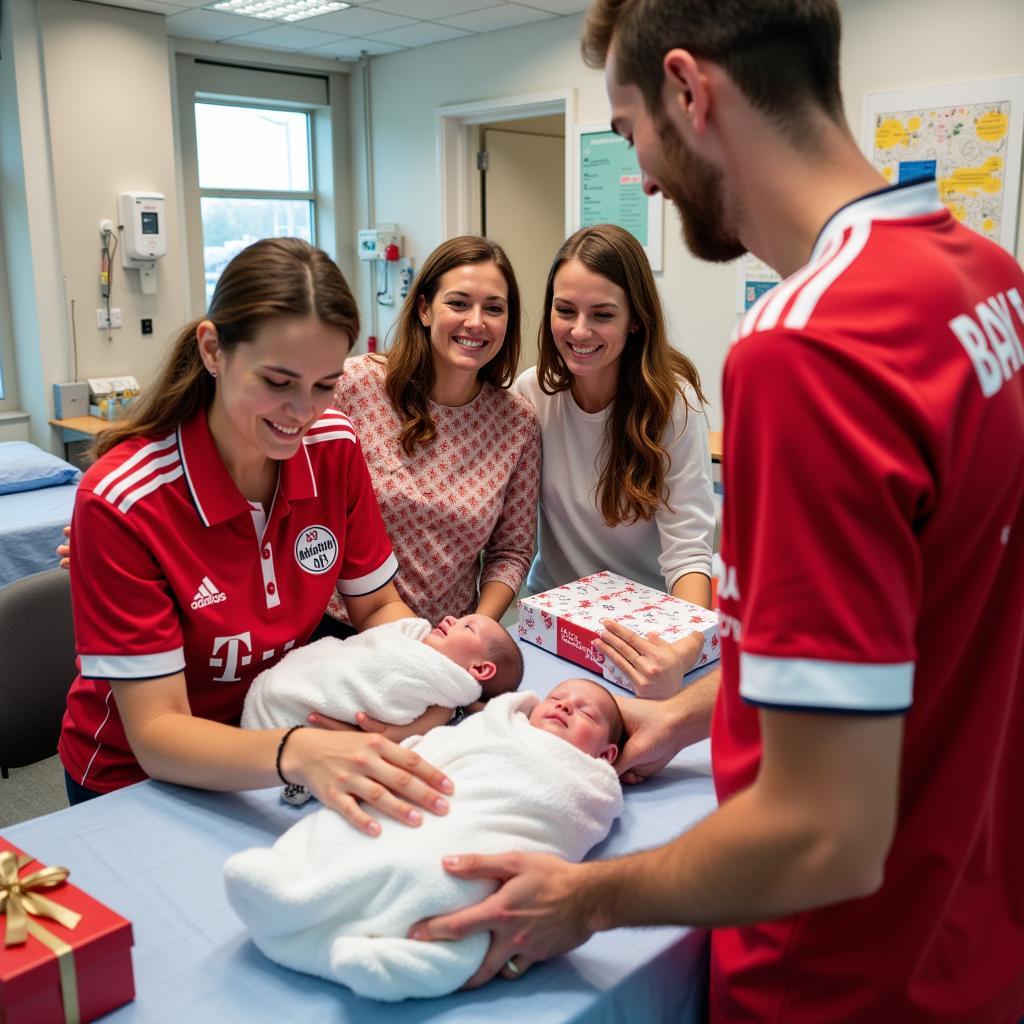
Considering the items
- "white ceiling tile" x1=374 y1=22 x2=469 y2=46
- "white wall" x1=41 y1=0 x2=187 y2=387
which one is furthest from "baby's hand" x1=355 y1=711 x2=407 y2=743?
"white ceiling tile" x1=374 y1=22 x2=469 y2=46

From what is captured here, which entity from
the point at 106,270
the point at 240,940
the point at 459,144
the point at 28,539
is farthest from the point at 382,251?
the point at 240,940

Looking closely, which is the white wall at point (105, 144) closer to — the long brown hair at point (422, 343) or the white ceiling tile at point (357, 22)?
the white ceiling tile at point (357, 22)

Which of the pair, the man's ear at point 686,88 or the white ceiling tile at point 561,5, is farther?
the white ceiling tile at point 561,5

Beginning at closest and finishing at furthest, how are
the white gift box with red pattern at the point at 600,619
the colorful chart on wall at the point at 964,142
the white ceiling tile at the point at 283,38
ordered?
the white gift box with red pattern at the point at 600,619 < the colorful chart on wall at the point at 964,142 < the white ceiling tile at the point at 283,38

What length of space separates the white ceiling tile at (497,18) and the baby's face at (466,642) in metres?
4.02

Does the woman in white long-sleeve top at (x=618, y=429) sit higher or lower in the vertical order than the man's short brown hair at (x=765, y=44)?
lower

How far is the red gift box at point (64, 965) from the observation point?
920 millimetres

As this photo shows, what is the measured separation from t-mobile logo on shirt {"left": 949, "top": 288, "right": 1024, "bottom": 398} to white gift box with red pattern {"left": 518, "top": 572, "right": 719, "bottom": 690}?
3.40ft

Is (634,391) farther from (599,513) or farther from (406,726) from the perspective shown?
(406,726)

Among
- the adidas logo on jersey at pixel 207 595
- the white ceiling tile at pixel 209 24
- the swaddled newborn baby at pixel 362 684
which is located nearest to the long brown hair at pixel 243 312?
the adidas logo on jersey at pixel 207 595

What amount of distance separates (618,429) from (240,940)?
1395 mm

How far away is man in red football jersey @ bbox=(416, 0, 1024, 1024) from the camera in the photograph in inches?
26.4

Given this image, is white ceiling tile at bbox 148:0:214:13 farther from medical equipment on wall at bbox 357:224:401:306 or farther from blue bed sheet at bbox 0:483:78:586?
blue bed sheet at bbox 0:483:78:586

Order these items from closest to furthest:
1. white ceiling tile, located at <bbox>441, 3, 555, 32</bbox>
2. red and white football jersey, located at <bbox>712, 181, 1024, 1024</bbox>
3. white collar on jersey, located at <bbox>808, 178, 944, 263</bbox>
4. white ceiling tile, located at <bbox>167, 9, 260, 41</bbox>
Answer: red and white football jersey, located at <bbox>712, 181, 1024, 1024</bbox> → white collar on jersey, located at <bbox>808, 178, 944, 263</bbox> → white ceiling tile, located at <bbox>441, 3, 555, 32</bbox> → white ceiling tile, located at <bbox>167, 9, 260, 41</bbox>
